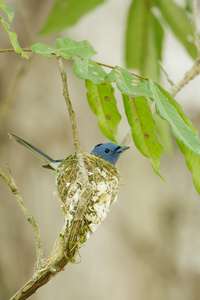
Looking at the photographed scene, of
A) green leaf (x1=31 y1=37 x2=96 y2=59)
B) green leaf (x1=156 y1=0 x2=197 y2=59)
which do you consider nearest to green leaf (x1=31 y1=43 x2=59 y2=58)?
green leaf (x1=31 y1=37 x2=96 y2=59)

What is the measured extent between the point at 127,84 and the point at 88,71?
0.44 feet

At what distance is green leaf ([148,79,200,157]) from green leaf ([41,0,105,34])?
1.50m

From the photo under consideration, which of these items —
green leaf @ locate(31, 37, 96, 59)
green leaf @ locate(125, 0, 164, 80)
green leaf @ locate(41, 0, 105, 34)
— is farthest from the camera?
green leaf @ locate(125, 0, 164, 80)

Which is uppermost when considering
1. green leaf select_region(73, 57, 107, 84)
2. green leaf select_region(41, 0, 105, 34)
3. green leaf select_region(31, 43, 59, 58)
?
green leaf select_region(73, 57, 107, 84)

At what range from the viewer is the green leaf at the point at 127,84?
139cm

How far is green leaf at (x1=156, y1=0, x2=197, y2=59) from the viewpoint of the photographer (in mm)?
2865

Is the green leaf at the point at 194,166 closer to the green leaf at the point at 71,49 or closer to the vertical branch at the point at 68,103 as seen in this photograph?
the vertical branch at the point at 68,103

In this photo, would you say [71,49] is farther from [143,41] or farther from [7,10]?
[143,41]

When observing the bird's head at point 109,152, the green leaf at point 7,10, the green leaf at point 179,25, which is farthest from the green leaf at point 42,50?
the green leaf at point 179,25

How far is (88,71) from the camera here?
1.46 meters

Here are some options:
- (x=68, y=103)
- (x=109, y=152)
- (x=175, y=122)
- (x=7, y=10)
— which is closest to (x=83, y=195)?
(x=68, y=103)

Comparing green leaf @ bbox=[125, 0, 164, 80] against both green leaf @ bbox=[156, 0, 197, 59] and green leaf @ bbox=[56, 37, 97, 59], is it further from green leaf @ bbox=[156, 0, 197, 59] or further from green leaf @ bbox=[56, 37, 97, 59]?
green leaf @ bbox=[56, 37, 97, 59]

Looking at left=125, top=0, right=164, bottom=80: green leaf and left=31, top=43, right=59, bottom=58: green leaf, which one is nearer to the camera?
left=31, top=43, right=59, bottom=58: green leaf

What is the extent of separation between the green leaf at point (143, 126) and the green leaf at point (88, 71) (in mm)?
234
